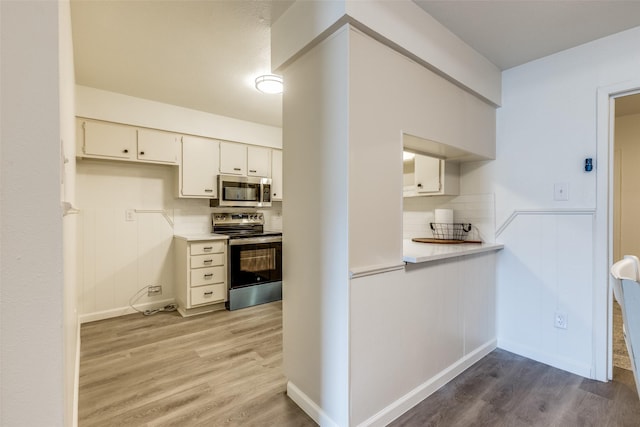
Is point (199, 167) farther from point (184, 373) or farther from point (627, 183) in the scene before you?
point (627, 183)

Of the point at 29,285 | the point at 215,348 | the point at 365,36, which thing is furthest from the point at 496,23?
the point at 215,348

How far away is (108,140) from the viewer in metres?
3.02

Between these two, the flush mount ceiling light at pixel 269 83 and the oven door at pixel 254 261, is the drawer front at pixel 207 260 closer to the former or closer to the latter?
the oven door at pixel 254 261

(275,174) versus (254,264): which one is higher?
(275,174)

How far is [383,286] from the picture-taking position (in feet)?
5.17

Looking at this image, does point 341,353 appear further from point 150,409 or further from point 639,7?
point 639,7

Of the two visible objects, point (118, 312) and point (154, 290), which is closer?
point (118, 312)

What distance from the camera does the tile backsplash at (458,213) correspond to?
2.57 m

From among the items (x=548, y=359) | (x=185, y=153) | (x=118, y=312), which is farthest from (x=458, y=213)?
(x=118, y=312)

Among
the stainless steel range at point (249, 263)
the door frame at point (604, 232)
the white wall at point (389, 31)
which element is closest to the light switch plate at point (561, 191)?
the door frame at point (604, 232)

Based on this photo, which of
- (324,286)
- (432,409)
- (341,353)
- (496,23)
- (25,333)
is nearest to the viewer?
(25,333)

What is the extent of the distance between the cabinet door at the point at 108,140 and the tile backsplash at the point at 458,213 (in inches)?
120

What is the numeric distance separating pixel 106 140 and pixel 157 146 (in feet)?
1.52

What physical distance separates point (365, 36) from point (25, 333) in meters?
1.68
